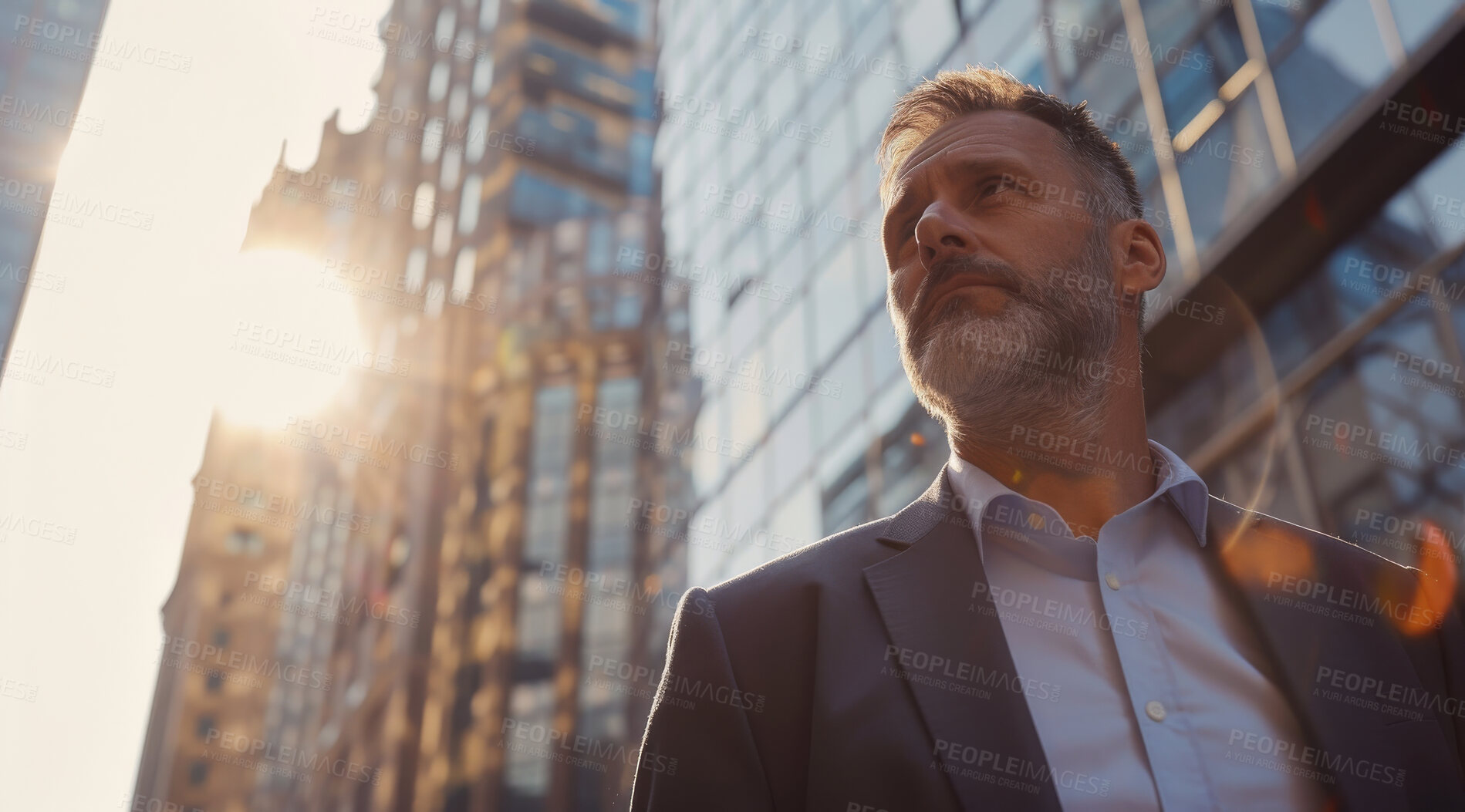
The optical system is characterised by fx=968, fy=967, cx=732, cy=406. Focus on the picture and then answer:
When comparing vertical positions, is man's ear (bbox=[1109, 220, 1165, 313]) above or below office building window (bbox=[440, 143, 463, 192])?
below

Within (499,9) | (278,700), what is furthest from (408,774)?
(499,9)

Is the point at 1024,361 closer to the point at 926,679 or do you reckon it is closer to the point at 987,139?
the point at 987,139

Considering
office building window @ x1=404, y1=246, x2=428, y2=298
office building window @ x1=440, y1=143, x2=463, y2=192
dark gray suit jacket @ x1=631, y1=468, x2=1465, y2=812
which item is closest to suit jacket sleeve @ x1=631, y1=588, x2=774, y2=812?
dark gray suit jacket @ x1=631, y1=468, x2=1465, y2=812

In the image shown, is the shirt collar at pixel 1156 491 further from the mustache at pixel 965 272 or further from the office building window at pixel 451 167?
the office building window at pixel 451 167

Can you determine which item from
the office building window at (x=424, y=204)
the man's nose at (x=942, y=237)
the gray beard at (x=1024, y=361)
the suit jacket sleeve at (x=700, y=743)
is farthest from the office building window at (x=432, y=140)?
the suit jacket sleeve at (x=700, y=743)

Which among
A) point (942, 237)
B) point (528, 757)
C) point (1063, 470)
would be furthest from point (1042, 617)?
point (528, 757)

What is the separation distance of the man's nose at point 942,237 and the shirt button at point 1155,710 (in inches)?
45.6

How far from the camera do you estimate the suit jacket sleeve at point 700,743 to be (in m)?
1.92

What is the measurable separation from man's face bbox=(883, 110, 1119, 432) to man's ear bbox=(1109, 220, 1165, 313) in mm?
83

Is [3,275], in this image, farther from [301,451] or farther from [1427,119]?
[1427,119]

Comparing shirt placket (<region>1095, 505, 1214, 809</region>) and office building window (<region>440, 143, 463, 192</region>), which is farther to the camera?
office building window (<region>440, 143, 463, 192</region>)

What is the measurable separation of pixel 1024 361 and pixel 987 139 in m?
0.74

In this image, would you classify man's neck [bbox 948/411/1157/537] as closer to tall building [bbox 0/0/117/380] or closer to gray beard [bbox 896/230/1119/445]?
gray beard [bbox 896/230/1119/445]

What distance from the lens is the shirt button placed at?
2.06 meters
